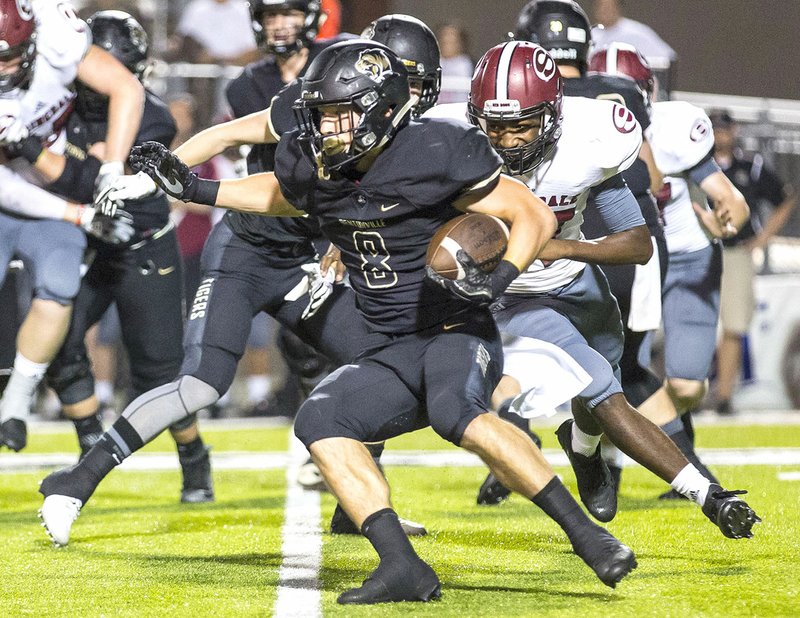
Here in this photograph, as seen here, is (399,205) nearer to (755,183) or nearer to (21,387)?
(21,387)

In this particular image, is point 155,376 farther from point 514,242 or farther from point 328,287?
point 514,242

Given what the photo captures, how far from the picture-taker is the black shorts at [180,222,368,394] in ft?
16.3

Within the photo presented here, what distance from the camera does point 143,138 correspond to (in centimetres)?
599

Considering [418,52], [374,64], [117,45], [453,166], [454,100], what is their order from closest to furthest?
1. [453,166]
2. [374,64]
3. [418,52]
4. [117,45]
5. [454,100]

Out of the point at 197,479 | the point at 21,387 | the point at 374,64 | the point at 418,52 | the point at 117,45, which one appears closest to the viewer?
the point at 374,64

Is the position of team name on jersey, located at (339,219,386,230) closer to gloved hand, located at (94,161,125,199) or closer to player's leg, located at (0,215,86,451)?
gloved hand, located at (94,161,125,199)

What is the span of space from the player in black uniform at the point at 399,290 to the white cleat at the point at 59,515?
1168 mm

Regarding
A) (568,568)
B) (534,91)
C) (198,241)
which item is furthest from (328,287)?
(198,241)

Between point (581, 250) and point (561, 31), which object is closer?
point (581, 250)

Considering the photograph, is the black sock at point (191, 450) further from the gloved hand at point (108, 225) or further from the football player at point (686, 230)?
the football player at point (686, 230)

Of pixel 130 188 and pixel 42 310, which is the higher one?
pixel 130 188

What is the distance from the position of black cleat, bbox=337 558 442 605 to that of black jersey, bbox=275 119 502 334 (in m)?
0.71

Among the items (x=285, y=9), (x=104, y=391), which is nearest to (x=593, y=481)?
(x=285, y=9)

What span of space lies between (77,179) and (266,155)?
105 cm
